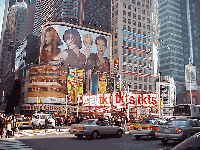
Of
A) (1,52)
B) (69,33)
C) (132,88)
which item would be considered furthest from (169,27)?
(1,52)

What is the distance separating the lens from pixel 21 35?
162m

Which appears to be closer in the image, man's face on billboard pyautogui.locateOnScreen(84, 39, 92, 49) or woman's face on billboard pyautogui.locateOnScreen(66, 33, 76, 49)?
woman's face on billboard pyautogui.locateOnScreen(66, 33, 76, 49)

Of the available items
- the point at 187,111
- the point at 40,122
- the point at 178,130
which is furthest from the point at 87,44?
the point at 178,130

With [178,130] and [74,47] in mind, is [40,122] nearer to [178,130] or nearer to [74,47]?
[178,130]

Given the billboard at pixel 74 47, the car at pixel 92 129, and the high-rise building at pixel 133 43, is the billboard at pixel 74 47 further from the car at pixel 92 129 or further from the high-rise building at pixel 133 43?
the car at pixel 92 129

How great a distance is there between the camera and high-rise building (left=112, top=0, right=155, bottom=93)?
102 m

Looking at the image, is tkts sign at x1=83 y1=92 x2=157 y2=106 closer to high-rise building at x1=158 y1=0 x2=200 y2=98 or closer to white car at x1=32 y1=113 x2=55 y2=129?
white car at x1=32 y1=113 x2=55 y2=129

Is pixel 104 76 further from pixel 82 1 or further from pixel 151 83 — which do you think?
pixel 82 1

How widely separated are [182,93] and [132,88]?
36482 millimetres

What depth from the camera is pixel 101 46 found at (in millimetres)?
95812

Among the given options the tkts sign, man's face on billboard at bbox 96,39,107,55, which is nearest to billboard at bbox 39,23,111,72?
man's face on billboard at bbox 96,39,107,55

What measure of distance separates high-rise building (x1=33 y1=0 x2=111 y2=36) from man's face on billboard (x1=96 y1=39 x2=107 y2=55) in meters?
27.2

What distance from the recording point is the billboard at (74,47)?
8594 centimetres

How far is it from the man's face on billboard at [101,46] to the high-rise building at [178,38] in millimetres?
48349
